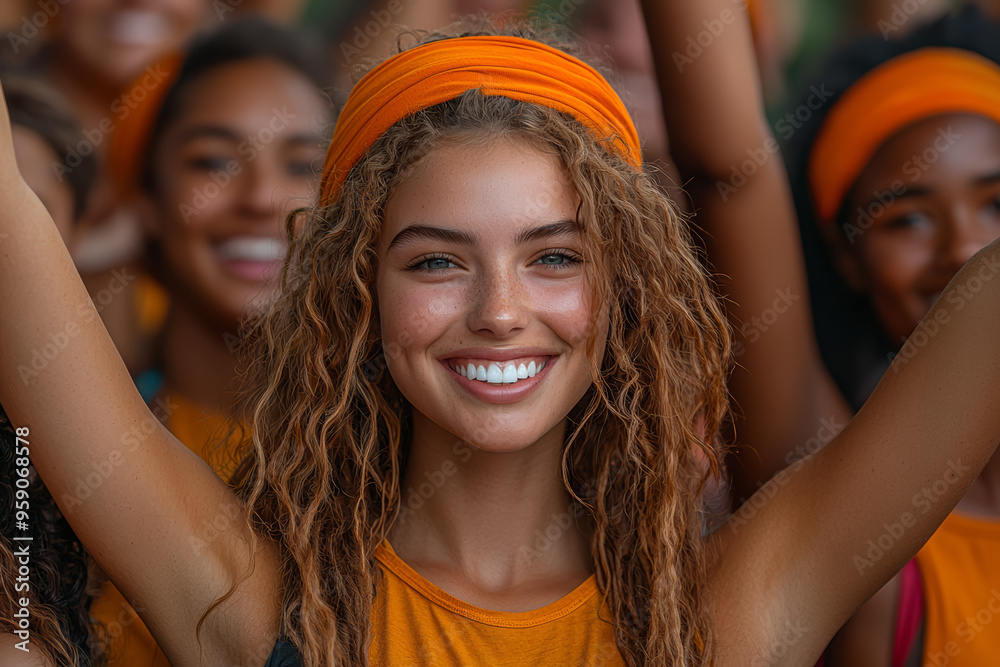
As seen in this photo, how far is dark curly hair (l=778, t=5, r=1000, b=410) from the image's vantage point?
2.35 metres

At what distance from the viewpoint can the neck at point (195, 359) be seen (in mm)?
2420

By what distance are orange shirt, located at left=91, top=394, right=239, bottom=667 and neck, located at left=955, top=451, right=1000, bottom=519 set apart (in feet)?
5.93

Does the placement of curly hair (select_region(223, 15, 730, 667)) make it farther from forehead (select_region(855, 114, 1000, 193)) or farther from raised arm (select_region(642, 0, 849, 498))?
forehead (select_region(855, 114, 1000, 193))

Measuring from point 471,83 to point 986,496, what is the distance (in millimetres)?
1646

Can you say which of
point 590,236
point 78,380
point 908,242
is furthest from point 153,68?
point 908,242

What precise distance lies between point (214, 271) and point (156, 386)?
343mm

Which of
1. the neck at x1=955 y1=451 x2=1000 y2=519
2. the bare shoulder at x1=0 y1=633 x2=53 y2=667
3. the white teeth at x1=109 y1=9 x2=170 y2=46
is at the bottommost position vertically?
the bare shoulder at x1=0 y1=633 x2=53 y2=667

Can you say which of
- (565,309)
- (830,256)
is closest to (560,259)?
(565,309)

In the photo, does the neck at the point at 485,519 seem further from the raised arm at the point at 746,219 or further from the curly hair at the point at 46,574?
the raised arm at the point at 746,219

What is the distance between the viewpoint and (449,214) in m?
1.61

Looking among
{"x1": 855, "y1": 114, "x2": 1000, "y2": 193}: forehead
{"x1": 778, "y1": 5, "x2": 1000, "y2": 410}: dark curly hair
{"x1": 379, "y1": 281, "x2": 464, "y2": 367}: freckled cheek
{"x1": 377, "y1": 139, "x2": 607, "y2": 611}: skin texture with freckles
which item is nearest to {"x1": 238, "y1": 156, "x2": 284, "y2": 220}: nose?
{"x1": 377, "y1": 139, "x2": 607, "y2": 611}: skin texture with freckles

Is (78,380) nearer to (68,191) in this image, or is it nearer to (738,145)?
(68,191)

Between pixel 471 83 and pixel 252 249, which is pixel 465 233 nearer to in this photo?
pixel 471 83

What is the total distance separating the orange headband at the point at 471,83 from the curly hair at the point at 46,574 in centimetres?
83
